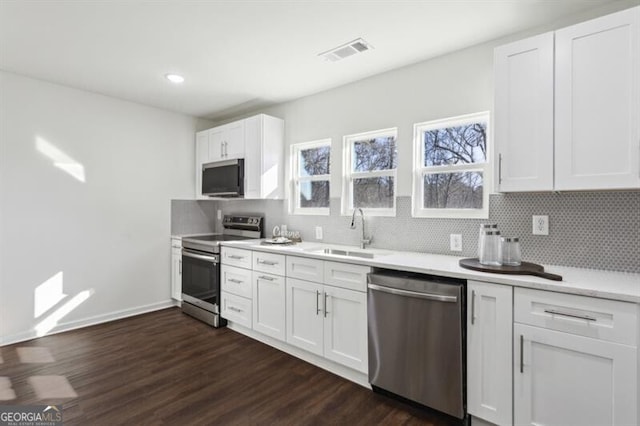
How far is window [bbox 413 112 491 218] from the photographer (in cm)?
249

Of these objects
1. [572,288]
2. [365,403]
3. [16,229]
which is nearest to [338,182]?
[365,403]

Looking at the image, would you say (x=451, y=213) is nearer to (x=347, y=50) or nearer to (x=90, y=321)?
(x=347, y=50)

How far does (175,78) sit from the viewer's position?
3.11 metres

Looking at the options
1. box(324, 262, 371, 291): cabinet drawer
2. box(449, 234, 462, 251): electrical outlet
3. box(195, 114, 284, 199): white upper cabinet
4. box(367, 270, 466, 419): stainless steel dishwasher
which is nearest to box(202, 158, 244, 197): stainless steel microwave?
box(195, 114, 284, 199): white upper cabinet

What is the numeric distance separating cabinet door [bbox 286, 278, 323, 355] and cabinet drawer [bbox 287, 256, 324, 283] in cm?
4

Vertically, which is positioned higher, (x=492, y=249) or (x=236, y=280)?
(x=492, y=249)

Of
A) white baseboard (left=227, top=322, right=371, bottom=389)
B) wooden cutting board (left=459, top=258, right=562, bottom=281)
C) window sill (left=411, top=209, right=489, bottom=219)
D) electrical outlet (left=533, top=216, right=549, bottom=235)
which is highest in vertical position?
window sill (left=411, top=209, right=489, bottom=219)

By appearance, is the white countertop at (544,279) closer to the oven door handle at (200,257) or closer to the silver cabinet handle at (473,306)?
the silver cabinet handle at (473,306)

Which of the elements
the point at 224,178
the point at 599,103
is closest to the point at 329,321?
the point at 599,103

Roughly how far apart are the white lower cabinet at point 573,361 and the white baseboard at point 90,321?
385cm

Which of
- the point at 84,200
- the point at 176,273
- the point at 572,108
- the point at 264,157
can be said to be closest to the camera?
the point at 572,108

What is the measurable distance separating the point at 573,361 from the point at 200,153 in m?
4.24

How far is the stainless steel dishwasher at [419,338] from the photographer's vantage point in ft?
6.12

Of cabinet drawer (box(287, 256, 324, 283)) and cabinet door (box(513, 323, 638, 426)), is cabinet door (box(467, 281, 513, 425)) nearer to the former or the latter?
cabinet door (box(513, 323, 638, 426))
